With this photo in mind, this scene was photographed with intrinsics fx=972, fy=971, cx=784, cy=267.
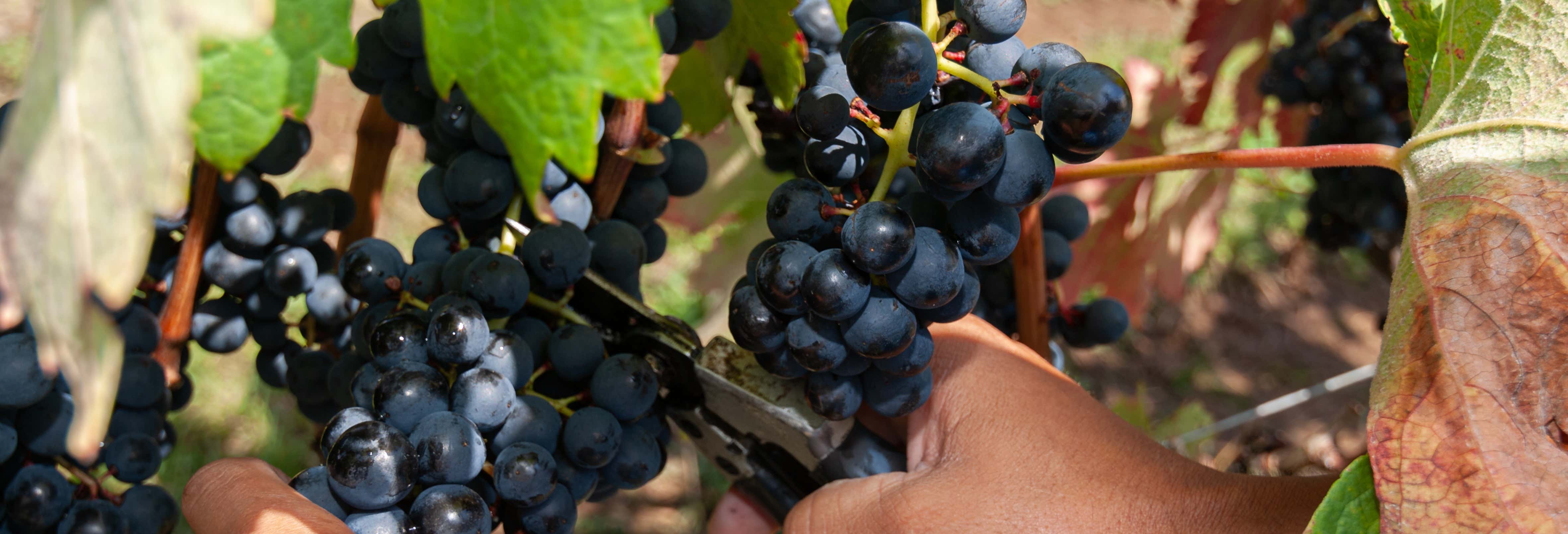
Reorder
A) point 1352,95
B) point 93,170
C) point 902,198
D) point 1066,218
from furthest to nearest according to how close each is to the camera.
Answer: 1. point 1352,95
2. point 1066,218
3. point 902,198
4. point 93,170

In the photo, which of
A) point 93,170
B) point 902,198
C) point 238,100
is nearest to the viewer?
point 93,170

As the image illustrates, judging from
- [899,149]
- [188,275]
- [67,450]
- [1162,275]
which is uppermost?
[899,149]

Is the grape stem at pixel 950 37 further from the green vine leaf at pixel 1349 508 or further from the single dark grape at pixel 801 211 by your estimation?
the green vine leaf at pixel 1349 508

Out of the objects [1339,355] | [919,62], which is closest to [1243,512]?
[919,62]

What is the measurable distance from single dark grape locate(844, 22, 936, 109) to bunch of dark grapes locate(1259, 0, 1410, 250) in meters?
1.04

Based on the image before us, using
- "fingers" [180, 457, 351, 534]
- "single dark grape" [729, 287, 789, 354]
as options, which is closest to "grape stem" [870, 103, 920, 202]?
"single dark grape" [729, 287, 789, 354]

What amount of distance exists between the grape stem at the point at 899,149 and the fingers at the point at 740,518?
480mm

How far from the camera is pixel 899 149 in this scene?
2.21 ft

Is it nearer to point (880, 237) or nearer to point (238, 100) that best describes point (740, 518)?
point (880, 237)

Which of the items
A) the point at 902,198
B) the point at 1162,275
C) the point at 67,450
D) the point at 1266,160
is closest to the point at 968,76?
the point at 902,198

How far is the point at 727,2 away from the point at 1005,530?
47cm

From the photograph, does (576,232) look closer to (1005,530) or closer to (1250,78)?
Result: (1005,530)

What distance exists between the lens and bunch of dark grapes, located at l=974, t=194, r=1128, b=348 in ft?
3.44

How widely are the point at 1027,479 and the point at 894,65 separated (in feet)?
1.30
